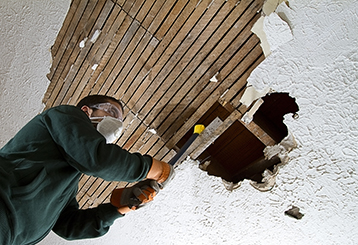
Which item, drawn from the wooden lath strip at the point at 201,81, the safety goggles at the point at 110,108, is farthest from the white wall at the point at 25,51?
the wooden lath strip at the point at 201,81

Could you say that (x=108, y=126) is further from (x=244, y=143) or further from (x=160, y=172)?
(x=244, y=143)

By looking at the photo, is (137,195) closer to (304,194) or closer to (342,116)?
(304,194)

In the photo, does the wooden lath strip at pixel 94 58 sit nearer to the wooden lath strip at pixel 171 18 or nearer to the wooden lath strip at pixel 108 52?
the wooden lath strip at pixel 108 52

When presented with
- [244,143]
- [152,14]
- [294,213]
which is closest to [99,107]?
[152,14]

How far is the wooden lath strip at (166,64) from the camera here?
1.37 metres

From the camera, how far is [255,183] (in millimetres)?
1532

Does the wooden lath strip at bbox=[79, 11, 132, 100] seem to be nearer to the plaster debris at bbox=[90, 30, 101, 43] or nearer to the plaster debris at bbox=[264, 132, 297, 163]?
the plaster debris at bbox=[90, 30, 101, 43]

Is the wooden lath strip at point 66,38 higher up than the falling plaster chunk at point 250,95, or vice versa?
the falling plaster chunk at point 250,95

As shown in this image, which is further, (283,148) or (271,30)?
(283,148)

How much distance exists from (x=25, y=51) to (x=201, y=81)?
1.21 metres

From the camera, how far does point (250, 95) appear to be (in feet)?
4.51

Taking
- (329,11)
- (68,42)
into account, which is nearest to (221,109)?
(329,11)

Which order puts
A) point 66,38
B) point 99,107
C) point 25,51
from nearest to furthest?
1. point 99,107
2. point 66,38
3. point 25,51

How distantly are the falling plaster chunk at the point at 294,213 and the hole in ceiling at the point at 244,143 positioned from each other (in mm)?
215
